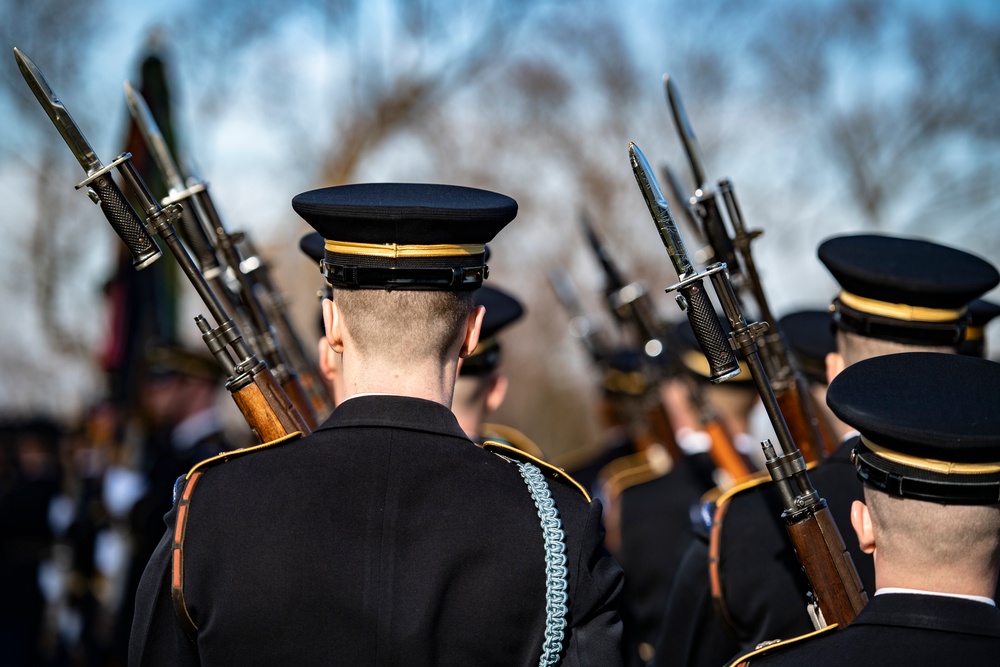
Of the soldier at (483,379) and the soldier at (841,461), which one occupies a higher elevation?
the soldier at (483,379)

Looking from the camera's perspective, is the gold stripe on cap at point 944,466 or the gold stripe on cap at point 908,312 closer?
the gold stripe on cap at point 944,466

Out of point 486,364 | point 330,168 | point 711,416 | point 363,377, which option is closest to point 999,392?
point 363,377

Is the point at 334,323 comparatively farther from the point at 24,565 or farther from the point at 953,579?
the point at 24,565

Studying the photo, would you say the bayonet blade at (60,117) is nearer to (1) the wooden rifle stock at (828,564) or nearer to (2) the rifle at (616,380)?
(1) the wooden rifle stock at (828,564)

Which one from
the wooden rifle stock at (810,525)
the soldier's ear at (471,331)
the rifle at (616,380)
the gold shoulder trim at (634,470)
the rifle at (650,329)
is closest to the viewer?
the soldier's ear at (471,331)

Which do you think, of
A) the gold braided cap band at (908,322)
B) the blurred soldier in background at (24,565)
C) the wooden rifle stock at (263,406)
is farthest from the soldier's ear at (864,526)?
the blurred soldier in background at (24,565)

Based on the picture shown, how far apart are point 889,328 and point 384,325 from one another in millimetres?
1597

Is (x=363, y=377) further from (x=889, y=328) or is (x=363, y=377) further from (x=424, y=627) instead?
(x=889, y=328)

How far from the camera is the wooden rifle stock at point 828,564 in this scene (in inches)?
102

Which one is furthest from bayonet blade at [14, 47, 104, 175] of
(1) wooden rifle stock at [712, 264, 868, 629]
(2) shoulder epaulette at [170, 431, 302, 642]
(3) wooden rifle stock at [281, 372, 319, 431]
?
(1) wooden rifle stock at [712, 264, 868, 629]

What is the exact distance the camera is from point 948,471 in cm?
208

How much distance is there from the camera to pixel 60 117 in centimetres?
248

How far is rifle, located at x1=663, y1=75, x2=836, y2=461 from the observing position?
349 cm

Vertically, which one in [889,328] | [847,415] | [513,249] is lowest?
[513,249]
